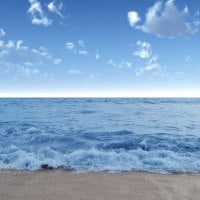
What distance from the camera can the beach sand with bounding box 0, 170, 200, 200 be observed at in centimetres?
690

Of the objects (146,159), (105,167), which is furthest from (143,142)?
(105,167)

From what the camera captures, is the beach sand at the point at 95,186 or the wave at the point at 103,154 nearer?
the beach sand at the point at 95,186

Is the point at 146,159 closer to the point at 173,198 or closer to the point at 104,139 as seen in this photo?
the point at 173,198

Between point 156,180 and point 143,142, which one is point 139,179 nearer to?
point 156,180

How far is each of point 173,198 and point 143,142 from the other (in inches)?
298

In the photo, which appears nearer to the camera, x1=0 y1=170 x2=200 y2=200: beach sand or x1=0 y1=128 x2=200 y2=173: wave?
x1=0 y1=170 x2=200 y2=200: beach sand

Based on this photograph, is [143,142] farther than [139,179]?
Yes

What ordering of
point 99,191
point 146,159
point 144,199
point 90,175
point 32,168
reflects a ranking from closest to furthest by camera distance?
point 144,199
point 99,191
point 90,175
point 32,168
point 146,159

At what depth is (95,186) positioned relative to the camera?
25.0ft

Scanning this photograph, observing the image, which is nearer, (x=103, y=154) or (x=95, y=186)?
(x=95, y=186)

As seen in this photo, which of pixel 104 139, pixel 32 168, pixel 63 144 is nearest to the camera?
pixel 32 168

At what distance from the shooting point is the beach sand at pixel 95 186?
690 centimetres

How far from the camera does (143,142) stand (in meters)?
14.4

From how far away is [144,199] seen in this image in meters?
6.72
